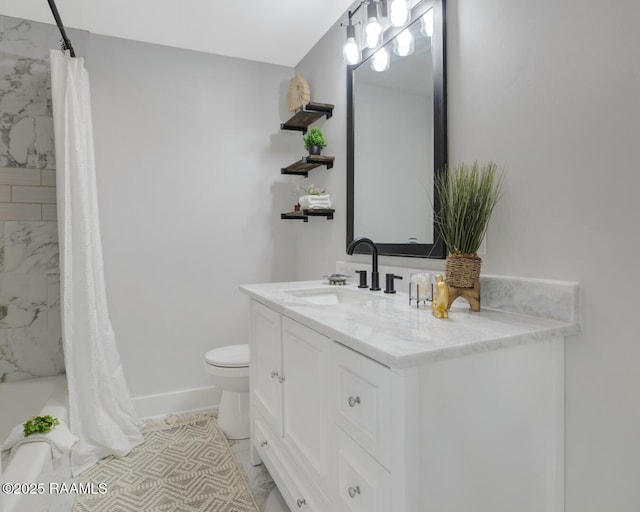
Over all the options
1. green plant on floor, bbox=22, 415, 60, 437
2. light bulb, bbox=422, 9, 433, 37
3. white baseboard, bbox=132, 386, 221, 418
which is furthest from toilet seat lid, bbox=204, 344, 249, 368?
light bulb, bbox=422, 9, 433, 37

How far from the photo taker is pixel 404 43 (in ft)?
5.42

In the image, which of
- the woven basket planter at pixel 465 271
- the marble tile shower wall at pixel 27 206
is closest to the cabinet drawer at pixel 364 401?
the woven basket planter at pixel 465 271

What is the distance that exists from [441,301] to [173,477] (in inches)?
62.2

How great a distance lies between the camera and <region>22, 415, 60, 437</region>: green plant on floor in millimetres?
1607

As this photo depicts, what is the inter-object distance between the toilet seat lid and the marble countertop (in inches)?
34.7

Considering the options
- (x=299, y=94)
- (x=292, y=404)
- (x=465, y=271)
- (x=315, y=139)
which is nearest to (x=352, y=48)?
(x=315, y=139)

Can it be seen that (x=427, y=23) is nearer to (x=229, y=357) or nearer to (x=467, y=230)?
(x=467, y=230)

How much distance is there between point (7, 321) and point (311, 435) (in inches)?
84.3

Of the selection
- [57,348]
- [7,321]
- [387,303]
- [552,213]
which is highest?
[552,213]

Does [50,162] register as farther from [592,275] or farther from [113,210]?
[592,275]

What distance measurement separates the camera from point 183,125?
2553mm

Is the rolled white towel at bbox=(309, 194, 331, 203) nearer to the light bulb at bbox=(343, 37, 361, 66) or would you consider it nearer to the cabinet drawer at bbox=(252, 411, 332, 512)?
the light bulb at bbox=(343, 37, 361, 66)

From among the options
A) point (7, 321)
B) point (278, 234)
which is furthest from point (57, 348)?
point (278, 234)

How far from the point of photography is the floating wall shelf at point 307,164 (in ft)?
7.56
